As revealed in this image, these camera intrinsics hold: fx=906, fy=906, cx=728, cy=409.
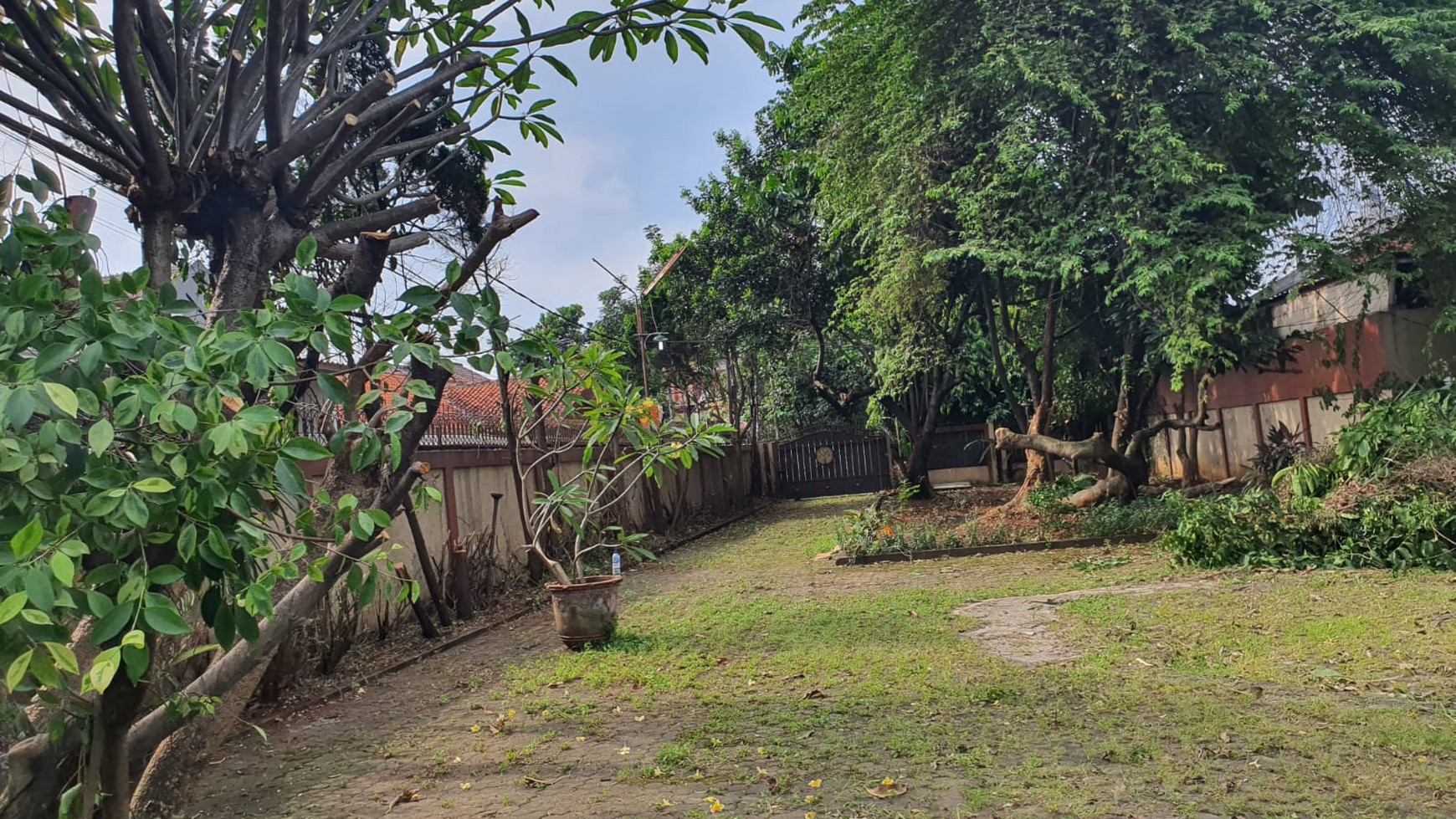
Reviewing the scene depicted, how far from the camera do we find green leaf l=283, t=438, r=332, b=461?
165 centimetres

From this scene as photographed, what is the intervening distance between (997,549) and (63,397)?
1043 cm

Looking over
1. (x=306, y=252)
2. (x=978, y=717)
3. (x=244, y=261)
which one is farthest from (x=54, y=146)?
(x=978, y=717)

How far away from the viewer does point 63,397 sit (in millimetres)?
1330

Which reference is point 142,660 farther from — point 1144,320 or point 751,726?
point 1144,320

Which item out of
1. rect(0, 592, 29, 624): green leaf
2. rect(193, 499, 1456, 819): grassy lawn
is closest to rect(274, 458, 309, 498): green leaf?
rect(0, 592, 29, 624): green leaf

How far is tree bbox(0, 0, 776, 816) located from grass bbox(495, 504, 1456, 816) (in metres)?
1.98

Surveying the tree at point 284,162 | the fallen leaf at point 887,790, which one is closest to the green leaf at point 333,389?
the tree at point 284,162

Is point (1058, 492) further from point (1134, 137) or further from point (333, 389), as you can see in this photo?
point (333, 389)

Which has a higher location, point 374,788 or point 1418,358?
point 1418,358

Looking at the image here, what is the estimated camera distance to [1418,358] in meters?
11.3

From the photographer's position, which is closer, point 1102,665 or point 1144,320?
point 1102,665

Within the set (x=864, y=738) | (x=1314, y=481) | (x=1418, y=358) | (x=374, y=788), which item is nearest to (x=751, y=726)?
(x=864, y=738)

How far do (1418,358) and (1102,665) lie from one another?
908cm

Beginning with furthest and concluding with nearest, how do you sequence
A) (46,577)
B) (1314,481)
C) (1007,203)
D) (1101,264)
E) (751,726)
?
(1007,203)
(1101,264)
(1314,481)
(751,726)
(46,577)
